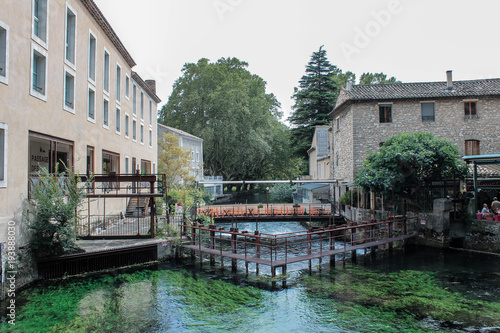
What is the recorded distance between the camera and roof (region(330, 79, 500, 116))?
2698cm

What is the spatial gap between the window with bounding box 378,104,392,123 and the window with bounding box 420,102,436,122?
2377 mm

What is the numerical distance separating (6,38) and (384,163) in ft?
61.0

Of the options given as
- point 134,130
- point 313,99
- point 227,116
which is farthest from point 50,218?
point 313,99

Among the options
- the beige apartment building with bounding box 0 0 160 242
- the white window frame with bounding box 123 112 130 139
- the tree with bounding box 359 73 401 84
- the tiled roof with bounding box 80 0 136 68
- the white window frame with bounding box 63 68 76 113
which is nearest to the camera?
the beige apartment building with bounding box 0 0 160 242

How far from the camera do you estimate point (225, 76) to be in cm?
5241

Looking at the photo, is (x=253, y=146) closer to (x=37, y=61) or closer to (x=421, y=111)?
(x=421, y=111)

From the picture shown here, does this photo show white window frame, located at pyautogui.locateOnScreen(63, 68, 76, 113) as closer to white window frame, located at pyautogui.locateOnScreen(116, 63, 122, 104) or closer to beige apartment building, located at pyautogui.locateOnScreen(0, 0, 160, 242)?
beige apartment building, located at pyautogui.locateOnScreen(0, 0, 160, 242)

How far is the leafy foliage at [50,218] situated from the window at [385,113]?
2207 cm

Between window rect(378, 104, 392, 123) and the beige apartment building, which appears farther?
window rect(378, 104, 392, 123)

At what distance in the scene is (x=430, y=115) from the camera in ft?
90.0

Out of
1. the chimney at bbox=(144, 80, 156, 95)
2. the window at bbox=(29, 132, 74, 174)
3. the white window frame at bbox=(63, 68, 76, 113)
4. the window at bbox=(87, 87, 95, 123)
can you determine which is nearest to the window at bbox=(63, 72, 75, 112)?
the white window frame at bbox=(63, 68, 76, 113)

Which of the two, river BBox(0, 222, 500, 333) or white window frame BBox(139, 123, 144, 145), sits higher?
white window frame BBox(139, 123, 144, 145)

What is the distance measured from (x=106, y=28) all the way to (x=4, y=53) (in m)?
9.67

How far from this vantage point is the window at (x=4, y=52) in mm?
11727
